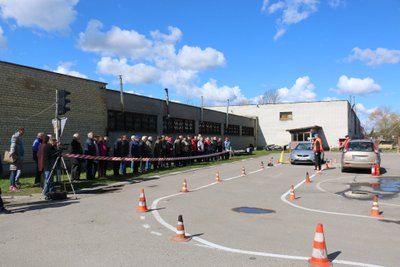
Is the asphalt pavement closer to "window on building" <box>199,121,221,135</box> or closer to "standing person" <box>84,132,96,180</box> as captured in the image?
"standing person" <box>84,132,96,180</box>

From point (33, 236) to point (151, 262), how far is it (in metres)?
2.75

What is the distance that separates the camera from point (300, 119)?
200 ft

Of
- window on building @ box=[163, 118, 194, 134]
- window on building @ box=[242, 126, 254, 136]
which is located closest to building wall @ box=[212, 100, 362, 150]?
window on building @ box=[242, 126, 254, 136]

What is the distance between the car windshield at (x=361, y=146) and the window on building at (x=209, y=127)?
65.3 ft

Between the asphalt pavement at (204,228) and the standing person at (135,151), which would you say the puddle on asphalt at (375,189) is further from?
the standing person at (135,151)

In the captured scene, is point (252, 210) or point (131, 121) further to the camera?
point (131, 121)

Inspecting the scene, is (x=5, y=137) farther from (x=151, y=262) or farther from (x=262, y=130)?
(x=262, y=130)

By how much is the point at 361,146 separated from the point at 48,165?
14.5 meters

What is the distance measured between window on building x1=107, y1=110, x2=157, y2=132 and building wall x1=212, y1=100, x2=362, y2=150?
37158mm

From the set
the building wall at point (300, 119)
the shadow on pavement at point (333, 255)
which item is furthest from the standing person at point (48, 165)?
the building wall at point (300, 119)

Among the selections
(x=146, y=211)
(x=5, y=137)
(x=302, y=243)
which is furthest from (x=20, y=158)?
(x=302, y=243)

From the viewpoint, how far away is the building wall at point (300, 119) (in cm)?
5803

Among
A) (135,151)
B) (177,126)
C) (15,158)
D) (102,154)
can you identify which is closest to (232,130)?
(177,126)

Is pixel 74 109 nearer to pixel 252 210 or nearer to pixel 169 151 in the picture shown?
pixel 169 151
